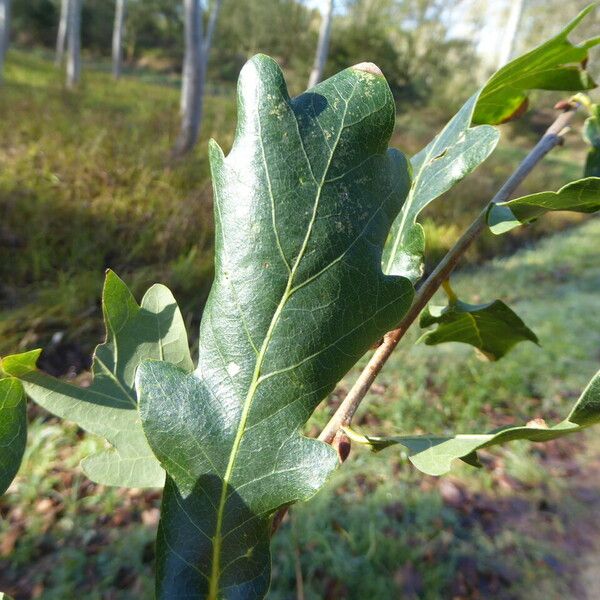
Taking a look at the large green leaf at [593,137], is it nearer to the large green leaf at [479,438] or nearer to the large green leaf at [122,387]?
the large green leaf at [479,438]

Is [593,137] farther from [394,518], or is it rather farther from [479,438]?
[394,518]

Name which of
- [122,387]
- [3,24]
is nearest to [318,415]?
[122,387]

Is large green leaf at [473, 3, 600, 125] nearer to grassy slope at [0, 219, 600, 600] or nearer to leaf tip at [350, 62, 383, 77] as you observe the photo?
leaf tip at [350, 62, 383, 77]

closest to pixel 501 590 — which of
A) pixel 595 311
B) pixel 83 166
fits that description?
pixel 595 311

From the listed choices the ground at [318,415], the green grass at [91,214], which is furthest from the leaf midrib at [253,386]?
the green grass at [91,214]

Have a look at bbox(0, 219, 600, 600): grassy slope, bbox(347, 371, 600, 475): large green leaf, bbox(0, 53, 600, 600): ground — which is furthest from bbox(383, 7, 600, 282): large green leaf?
bbox(0, 219, 600, 600): grassy slope

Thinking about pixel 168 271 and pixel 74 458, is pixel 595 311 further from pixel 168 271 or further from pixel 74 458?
pixel 74 458
